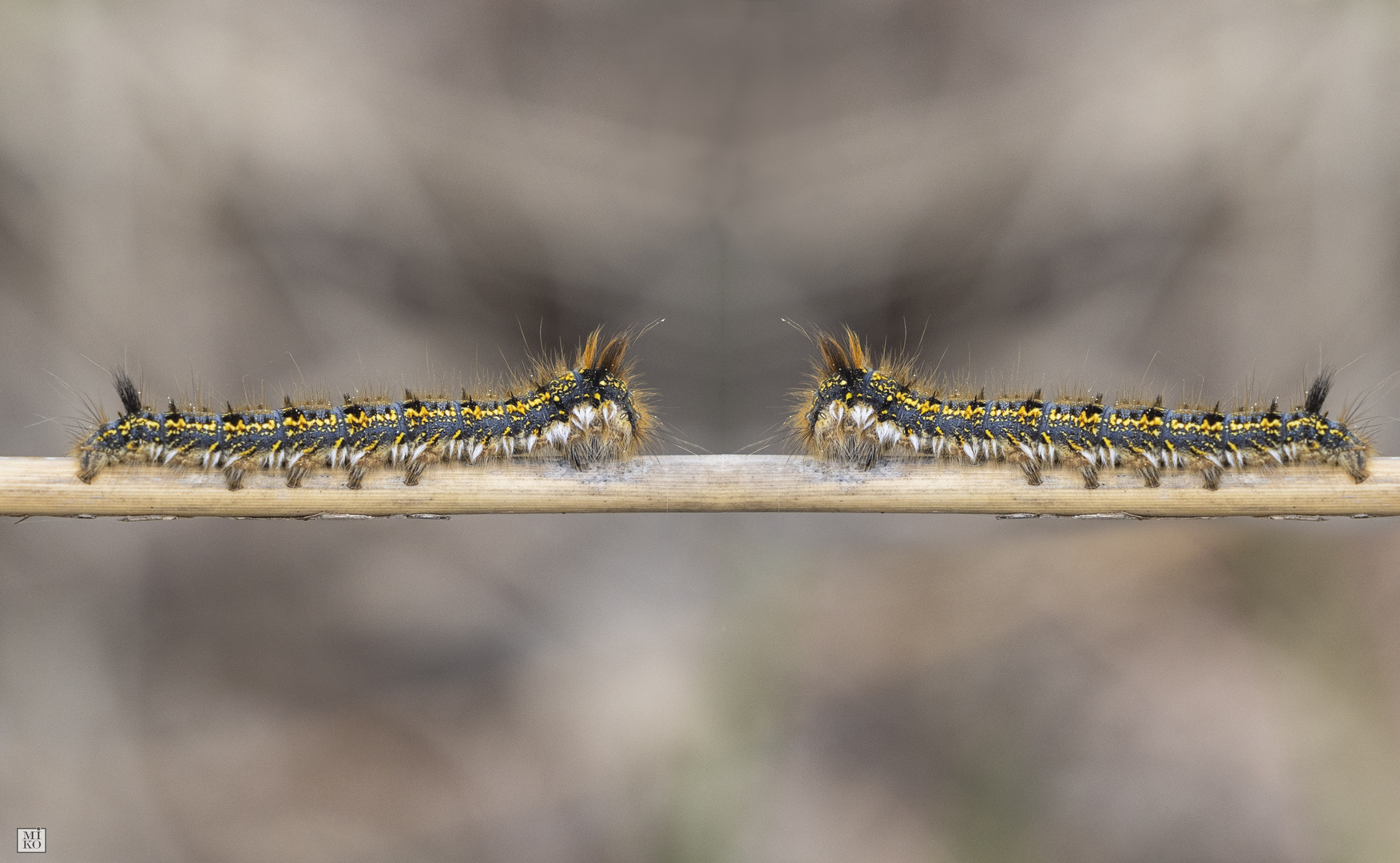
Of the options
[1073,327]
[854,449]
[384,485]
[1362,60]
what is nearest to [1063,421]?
[854,449]

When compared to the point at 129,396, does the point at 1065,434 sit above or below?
below

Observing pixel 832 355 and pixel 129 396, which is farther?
pixel 832 355

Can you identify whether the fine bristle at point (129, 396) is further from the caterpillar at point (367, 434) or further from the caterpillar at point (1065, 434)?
the caterpillar at point (1065, 434)

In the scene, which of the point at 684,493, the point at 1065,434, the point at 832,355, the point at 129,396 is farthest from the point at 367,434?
the point at 1065,434

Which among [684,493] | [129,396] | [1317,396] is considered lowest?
[684,493]

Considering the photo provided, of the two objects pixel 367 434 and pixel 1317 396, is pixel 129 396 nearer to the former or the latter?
pixel 367 434
